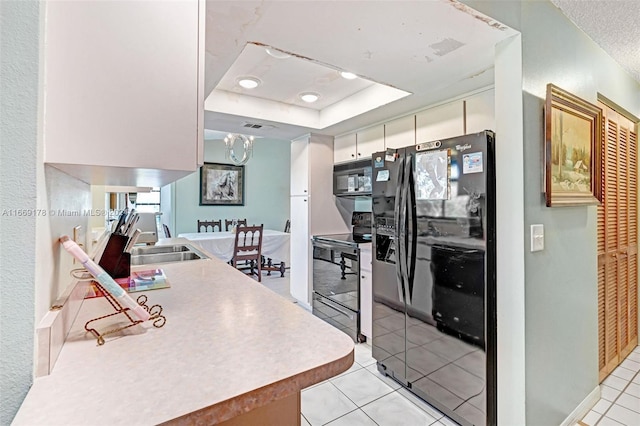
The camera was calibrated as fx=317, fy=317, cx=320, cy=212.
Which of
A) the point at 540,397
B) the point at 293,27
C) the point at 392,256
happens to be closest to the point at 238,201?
the point at 392,256

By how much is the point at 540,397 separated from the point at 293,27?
212cm

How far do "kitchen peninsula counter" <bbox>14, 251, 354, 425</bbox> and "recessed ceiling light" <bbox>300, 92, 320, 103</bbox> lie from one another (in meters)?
2.19

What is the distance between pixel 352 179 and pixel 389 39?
187cm

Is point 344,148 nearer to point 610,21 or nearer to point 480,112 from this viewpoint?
point 480,112

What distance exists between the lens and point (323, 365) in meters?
0.68

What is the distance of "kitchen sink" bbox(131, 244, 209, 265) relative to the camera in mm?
2093

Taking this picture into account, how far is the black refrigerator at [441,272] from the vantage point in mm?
1623

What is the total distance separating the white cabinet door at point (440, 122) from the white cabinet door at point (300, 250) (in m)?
1.48

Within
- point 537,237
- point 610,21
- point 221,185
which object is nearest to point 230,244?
point 221,185

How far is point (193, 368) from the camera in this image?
66 cm

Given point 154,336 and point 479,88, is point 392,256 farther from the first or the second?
point 154,336

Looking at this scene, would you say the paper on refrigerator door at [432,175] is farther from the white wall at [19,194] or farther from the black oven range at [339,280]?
the white wall at [19,194]

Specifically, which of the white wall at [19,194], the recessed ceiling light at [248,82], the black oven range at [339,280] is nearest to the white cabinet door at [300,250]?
the black oven range at [339,280]

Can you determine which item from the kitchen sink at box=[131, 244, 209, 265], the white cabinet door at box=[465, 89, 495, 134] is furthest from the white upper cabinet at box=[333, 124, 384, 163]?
the kitchen sink at box=[131, 244, 209, 265]
